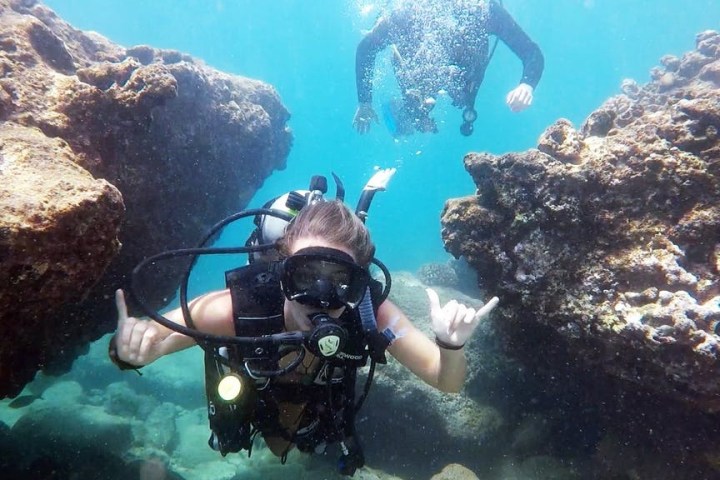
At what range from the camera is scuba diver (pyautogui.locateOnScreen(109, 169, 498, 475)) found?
8.70ft

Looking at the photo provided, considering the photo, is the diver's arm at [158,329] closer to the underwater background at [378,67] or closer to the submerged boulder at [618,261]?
the submerged boulder at [618,261]

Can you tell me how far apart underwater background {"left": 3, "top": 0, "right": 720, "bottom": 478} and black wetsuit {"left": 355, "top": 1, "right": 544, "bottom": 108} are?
29973mm

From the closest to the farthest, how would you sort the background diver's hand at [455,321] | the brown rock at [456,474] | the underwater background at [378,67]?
the background diver's hand at [455,321] < the brown rock at [456,474] < the underwater background at [378,67]

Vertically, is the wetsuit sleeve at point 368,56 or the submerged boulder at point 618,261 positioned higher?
the wetsuit sleeve at point 368,56

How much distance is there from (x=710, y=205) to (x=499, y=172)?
71.0 inches

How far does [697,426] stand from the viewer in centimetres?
379

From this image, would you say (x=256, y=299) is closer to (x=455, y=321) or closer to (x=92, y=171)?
(x=455, y=321)

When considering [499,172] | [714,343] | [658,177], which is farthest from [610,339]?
[499,172]

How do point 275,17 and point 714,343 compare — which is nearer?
point 714,343

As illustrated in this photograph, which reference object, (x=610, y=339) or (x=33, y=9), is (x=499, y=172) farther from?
(x=33, y=9)

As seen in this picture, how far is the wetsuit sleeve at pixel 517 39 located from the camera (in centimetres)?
803

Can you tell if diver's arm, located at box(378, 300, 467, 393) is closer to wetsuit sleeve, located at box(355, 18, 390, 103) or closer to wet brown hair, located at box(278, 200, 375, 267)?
wet brown hair, located at box(278, 200, 375, 267)

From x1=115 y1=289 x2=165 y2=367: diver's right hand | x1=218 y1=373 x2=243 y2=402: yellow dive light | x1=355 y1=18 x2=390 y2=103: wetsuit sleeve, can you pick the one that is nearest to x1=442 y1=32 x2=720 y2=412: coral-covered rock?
x1=218 y1=373 x2=243 y2=402: yellow dive light

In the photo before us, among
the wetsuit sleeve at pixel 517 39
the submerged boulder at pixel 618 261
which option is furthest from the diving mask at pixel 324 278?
the wetsuit sleeve at pixel 517 39
